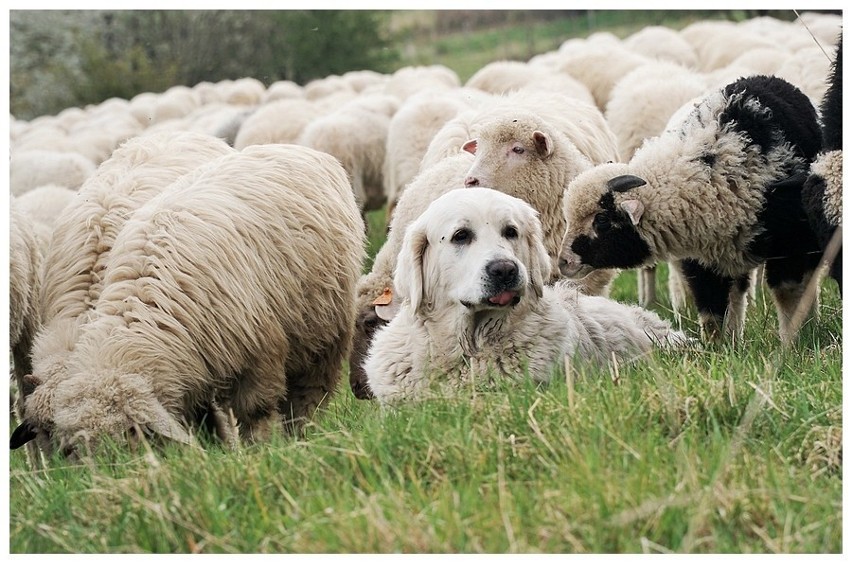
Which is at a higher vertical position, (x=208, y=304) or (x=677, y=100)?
(x=677, y=100)

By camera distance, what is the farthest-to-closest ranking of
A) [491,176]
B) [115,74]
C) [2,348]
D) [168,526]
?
[115,74] < [491,176] < [2,348] < [168,526]

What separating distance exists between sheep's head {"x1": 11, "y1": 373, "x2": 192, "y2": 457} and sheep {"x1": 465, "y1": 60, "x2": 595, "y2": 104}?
636cm

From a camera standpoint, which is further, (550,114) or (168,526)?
(550,114)

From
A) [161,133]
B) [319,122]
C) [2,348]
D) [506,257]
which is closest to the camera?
[506,257]

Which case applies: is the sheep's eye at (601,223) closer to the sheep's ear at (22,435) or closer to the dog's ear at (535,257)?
the dog's ear at (535,257)

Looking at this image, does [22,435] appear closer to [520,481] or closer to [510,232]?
[510,232]

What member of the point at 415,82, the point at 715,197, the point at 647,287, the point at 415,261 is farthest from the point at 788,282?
the point at 415,82

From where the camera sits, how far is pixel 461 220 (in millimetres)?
4645

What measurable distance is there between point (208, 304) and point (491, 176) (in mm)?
1977

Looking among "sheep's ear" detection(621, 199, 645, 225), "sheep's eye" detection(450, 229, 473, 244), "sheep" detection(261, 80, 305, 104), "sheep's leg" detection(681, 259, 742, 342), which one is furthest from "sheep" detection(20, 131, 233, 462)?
"sheep" detection(261, 80, 305, 104)

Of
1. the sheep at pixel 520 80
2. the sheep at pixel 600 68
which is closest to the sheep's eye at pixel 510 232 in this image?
the sheep at pixel 520 80

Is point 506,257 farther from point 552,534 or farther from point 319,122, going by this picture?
point 319,122

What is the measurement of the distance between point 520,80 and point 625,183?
6.43m

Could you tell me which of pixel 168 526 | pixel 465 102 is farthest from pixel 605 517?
pixel 465 102
